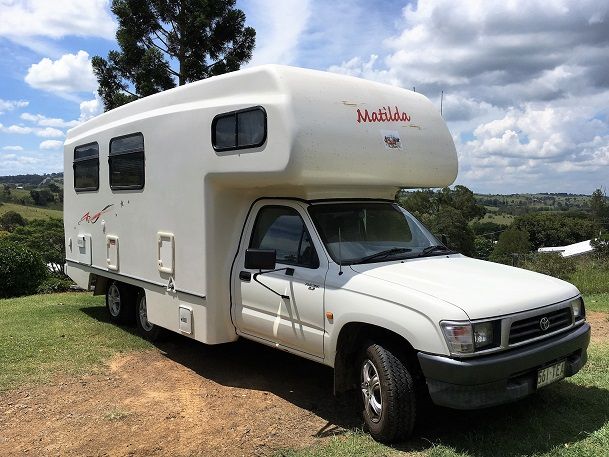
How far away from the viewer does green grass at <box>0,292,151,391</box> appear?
6398 millimetres

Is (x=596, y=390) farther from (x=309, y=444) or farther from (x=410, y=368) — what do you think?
(x=309, y=444)

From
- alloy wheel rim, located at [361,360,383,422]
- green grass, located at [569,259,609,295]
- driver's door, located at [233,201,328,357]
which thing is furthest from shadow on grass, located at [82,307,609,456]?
green grass, located at [569,259,609,295]

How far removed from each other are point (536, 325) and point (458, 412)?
3.62 ft

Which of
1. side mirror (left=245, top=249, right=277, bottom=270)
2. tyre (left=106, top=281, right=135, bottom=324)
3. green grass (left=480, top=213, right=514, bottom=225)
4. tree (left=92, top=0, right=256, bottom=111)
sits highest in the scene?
tree (left=92, top=0, right=256, bottom=111)

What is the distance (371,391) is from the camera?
14.9 ft

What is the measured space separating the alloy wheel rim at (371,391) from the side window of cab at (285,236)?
3.26 feet

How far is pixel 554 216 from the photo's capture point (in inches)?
2530

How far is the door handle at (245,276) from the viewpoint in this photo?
18.6ft

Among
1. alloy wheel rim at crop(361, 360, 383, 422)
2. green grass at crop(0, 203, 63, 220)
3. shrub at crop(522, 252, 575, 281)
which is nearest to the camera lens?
alloy wheel rim at crop(361, 360, 383, 422)

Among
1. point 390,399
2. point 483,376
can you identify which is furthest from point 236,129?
point 483,376

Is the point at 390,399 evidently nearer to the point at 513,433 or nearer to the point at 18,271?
the point at 513,433

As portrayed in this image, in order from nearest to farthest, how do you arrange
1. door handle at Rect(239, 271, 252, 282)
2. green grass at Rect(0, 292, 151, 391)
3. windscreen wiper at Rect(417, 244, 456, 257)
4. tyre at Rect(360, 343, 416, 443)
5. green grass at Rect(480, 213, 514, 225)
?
tyre at Rect(360, 343, 416, 443), windscreen wiper at Rect(417, 244, 456, 257), door handle at Rect(239, 271, 252, 282), green grass at Rect(0, 292, 151, 391), green grass at Rect(480, 213, 514, 225)

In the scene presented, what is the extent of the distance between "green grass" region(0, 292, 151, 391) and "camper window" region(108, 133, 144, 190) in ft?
6.62

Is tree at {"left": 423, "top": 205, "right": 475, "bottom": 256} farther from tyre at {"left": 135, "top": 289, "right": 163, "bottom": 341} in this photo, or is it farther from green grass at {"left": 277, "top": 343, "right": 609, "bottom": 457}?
green grass at {"left": 277, "top": 343, "right": 609, "bottom": 457}
